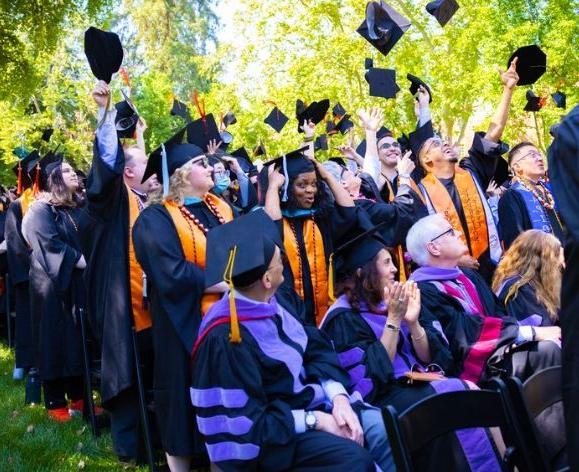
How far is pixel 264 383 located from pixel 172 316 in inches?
41.0

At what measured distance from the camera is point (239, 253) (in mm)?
3488

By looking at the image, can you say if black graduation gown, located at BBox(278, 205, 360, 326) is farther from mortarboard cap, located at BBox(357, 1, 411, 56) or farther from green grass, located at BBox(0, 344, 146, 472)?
mortarboard cap, located at BBox(357, 1, 411, 56)

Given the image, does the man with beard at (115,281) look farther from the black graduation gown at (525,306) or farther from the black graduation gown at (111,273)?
the black graduation gown at (525,306)

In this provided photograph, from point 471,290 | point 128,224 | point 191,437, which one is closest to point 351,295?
point 471,290

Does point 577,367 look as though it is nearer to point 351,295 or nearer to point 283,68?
point 351,295

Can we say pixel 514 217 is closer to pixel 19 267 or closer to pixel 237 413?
pixel 237 413

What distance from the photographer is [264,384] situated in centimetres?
346

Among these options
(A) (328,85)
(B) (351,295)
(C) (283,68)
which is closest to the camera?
(B) (351,295)

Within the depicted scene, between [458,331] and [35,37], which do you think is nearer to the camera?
[458,331]

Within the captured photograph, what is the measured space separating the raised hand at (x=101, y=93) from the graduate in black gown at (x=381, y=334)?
5.70ft

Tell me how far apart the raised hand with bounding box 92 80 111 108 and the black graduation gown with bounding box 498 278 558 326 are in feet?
9.15

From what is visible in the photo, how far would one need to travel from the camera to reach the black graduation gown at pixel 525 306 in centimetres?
462

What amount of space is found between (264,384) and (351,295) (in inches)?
37.4

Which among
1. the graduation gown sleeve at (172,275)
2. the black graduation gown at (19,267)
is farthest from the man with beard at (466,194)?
the black graduation gown at (19,267)
